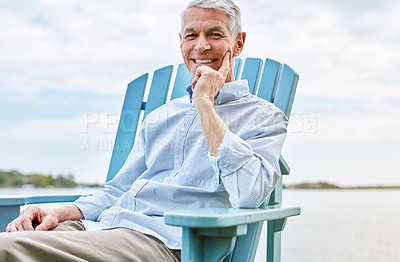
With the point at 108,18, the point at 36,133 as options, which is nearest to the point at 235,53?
the point at 36,133

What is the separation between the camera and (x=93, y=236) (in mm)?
1326

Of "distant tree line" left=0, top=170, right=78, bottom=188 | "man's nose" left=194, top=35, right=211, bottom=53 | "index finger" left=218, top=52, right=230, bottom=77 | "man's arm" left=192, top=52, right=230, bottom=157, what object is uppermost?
"man's nose" left=194, top=35, right=211, bottom=53

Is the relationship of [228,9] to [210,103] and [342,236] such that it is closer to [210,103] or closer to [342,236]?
[210,103]

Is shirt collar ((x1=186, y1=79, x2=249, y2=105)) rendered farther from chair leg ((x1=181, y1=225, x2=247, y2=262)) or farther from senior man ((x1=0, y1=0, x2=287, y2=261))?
chair leg ((x1=181, y1=225, x2=247, y2=262))

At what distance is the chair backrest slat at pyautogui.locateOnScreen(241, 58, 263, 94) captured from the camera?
6.74ft

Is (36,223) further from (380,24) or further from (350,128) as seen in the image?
(380,24)

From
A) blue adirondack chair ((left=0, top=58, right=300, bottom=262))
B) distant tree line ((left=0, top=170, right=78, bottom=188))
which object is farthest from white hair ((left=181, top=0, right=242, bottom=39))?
distant tree line ((left=0, top=170, right=78, bottom=188))

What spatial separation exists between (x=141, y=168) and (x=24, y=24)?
3.97 metres

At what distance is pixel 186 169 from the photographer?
5.34 ft

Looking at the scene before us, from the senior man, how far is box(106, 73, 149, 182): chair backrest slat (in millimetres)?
318

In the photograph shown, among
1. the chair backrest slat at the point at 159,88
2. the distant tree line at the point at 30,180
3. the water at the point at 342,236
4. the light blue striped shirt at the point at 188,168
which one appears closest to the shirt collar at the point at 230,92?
the light blue striped shirt at the point at 188,168

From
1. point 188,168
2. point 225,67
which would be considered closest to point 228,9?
point 225,67

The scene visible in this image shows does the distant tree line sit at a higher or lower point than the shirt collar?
lower

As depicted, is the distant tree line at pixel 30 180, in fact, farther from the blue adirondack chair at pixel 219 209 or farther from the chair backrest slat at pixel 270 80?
the chair backrest slat at pixel 270 80
